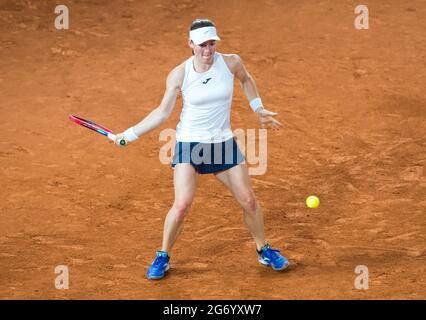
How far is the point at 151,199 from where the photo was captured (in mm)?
11336

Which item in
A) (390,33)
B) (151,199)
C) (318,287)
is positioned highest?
(390,33)

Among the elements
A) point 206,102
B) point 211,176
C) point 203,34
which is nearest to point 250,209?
point 206,102

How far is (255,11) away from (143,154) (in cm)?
482

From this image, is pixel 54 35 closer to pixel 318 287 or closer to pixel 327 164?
pixel 327 164

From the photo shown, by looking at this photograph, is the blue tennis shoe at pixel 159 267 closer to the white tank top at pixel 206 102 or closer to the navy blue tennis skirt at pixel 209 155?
the navy blue tennis skirt at pixel 209 155

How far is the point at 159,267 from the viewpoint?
9.52m

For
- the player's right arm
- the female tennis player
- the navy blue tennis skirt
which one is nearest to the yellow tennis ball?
the female tennis player

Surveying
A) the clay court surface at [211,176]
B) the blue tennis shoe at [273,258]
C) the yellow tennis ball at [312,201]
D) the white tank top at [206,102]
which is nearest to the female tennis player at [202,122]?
the white tank top at [206,102]

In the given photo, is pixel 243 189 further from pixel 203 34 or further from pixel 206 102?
pixel 203 34

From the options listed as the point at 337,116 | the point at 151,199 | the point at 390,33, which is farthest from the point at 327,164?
the point at 390,33

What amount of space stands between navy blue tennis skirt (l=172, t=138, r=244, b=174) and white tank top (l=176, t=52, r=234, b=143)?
0.05 meters

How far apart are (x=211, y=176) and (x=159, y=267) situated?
259cm

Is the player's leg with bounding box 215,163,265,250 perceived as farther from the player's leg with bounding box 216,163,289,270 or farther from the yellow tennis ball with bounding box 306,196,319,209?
the yellow tennis ball with bounding box 306,196,319,209

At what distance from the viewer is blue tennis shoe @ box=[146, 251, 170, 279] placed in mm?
9508
